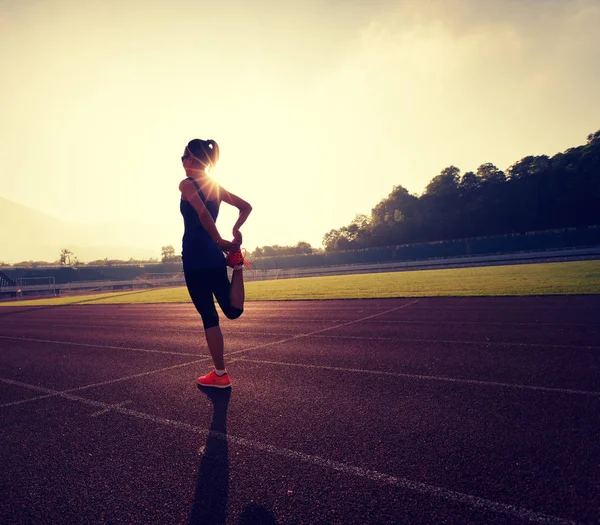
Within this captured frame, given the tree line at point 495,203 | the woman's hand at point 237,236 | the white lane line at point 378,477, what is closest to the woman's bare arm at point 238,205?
the woman's hand at point 237,236

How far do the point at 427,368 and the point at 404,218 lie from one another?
75842 millimetres

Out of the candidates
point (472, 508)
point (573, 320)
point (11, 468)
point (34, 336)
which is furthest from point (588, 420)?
point (34, 336)

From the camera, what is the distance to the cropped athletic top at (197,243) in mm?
3766

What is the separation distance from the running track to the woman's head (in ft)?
8.45

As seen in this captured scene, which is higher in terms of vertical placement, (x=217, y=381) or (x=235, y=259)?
(x=235, y=259)

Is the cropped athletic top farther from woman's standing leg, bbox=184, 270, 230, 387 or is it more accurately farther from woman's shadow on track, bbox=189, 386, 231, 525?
A: woman's shadow on track, bbox=189, 386, 231, 525

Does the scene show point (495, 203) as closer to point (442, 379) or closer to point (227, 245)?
point (442, 379)

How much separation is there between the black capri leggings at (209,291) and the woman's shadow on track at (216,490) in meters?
1.13

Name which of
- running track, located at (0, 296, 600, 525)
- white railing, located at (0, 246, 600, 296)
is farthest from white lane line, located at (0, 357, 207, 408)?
white railing, located at (0, 246, 600, 296)

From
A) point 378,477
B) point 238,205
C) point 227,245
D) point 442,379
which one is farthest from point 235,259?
point 442,379

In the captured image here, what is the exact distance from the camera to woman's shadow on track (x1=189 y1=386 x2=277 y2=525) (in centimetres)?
189

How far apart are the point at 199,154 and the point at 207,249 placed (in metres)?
1.03

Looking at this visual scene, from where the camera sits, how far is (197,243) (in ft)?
12.5

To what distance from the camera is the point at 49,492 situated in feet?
7.37
